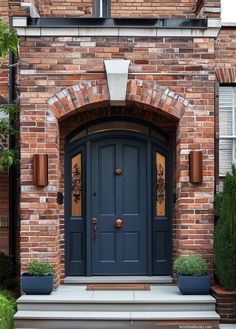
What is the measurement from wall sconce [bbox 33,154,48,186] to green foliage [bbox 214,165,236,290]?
2.62 meters

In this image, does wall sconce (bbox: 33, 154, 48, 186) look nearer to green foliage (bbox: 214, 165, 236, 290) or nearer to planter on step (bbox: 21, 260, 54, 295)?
planter on step (bbox: 21, 260, 54, 295)

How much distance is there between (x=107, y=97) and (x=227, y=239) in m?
2.74

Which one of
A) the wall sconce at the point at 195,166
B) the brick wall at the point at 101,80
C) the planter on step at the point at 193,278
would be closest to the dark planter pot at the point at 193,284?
the planter on step at the point at 193,278

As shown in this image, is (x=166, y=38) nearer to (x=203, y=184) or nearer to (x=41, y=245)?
(x=203, y=184)

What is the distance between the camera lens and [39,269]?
26.4 feet

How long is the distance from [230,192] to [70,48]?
320 centimetres

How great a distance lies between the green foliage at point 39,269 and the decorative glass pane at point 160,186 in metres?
2.09

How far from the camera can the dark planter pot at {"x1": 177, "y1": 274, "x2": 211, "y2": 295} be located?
7977 millimetres

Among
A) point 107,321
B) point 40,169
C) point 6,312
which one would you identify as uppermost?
point 40,169

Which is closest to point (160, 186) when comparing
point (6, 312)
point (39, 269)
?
point (39, 269)

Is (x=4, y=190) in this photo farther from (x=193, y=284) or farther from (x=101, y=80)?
(x=193, y=284)

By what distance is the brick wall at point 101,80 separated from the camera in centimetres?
838

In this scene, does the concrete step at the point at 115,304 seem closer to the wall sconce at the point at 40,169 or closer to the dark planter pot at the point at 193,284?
the dark planter pot at the point at 193,284

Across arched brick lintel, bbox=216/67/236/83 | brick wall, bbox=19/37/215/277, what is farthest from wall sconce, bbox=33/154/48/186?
arched brick lintel, bbox=216/67/236/83
